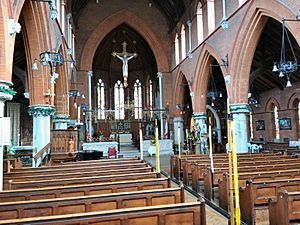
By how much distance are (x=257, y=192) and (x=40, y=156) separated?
7969 mm

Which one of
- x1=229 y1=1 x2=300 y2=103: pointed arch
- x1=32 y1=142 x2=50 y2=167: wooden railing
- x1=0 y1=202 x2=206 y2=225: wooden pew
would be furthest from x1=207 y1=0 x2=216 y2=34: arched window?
x1=0 y1=202 x2=206 y2=225: wooden pew

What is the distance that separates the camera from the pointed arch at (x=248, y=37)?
1029cm

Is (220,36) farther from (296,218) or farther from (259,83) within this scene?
(296,218)

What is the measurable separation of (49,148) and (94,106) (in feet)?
55.6

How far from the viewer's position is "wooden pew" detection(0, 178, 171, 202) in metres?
4.37

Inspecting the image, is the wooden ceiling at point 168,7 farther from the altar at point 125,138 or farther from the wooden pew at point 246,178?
the wooden pew at point 246,178

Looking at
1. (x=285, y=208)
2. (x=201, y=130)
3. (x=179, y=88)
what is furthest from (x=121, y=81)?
(x=285, y=208)

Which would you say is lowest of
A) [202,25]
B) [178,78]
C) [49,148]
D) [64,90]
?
[49,148]

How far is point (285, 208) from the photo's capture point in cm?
372

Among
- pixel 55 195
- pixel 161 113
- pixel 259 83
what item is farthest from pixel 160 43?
pixel 55 195

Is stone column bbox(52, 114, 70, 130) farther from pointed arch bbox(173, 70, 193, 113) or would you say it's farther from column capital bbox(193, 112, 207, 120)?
pointed arch bbox(173, 70, 193, 113)

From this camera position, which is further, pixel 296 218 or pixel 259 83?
pixel 259 83

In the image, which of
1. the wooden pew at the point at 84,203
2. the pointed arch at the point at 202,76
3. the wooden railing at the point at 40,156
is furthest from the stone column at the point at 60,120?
the wooden pew at the point at 84,203

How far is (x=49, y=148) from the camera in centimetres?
1142
